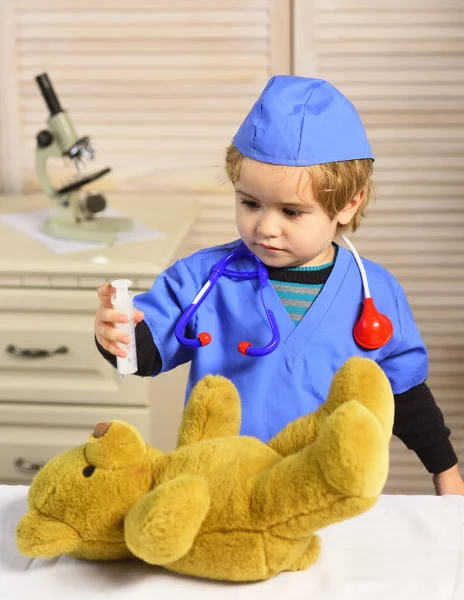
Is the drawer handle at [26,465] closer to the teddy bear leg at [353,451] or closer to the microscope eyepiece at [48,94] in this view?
the microscope eyepiece at [48,94]

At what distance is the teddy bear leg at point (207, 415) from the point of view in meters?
0.88

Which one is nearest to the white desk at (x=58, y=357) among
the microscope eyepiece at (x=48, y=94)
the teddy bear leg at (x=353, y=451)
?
the microscope eyepiece at (x=48, y=94)

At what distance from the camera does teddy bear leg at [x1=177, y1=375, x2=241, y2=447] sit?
88cm

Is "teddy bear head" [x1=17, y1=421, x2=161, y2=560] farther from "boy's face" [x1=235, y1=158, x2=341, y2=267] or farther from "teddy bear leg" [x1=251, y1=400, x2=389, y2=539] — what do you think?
"boy's face" [x1=235, y1=158, x2=341, y2=267]

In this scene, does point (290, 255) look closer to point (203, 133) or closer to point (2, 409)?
point (2, 409)

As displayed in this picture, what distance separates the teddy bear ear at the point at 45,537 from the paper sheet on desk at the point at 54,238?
100 cm

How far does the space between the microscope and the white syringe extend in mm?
902

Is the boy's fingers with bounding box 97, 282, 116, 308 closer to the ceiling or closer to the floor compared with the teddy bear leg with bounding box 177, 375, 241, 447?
closer to the ceiling

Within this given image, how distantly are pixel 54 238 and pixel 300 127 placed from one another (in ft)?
3.31

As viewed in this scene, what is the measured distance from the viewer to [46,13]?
6.84 feet

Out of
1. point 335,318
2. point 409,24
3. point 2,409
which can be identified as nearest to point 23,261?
point 2,409

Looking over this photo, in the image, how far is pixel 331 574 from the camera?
32.7 inches

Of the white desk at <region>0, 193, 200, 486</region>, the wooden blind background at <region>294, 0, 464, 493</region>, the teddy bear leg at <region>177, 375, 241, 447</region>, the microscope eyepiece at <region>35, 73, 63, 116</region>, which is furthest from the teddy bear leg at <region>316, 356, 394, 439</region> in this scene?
the wooden blind background at <region>294, 0, 464, 493</region>

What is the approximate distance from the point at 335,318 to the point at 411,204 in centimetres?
115
